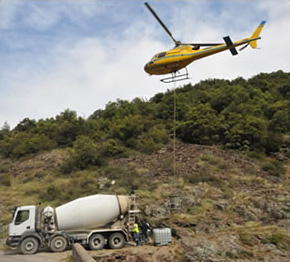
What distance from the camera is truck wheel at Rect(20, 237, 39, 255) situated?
1518cm

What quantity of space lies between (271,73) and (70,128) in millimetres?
56216

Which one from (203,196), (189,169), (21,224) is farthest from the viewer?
(189,169)

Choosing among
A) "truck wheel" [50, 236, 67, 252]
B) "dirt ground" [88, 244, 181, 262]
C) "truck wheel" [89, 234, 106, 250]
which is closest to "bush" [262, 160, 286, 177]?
"dirt ground" [88, 244, 181, 262]

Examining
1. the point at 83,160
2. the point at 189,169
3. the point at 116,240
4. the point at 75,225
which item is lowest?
the point at 116,240

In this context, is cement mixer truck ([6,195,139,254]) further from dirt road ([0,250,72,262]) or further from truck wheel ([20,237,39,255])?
dirt road ([0,250,72,262])

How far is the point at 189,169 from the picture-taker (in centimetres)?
Result: 3206

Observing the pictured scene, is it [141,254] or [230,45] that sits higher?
[230,45]

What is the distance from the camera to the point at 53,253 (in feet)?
50.5

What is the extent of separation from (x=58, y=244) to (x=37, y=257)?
4.11 feet

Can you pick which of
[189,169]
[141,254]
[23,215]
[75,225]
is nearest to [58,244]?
[75,225]

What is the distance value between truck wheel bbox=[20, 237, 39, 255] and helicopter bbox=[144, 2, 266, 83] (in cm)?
1096

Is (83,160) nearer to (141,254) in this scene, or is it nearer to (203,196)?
(203,196)

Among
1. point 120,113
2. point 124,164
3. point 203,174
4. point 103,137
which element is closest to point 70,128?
point 103,137

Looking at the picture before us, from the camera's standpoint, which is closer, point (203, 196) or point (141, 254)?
point (141, 254)
